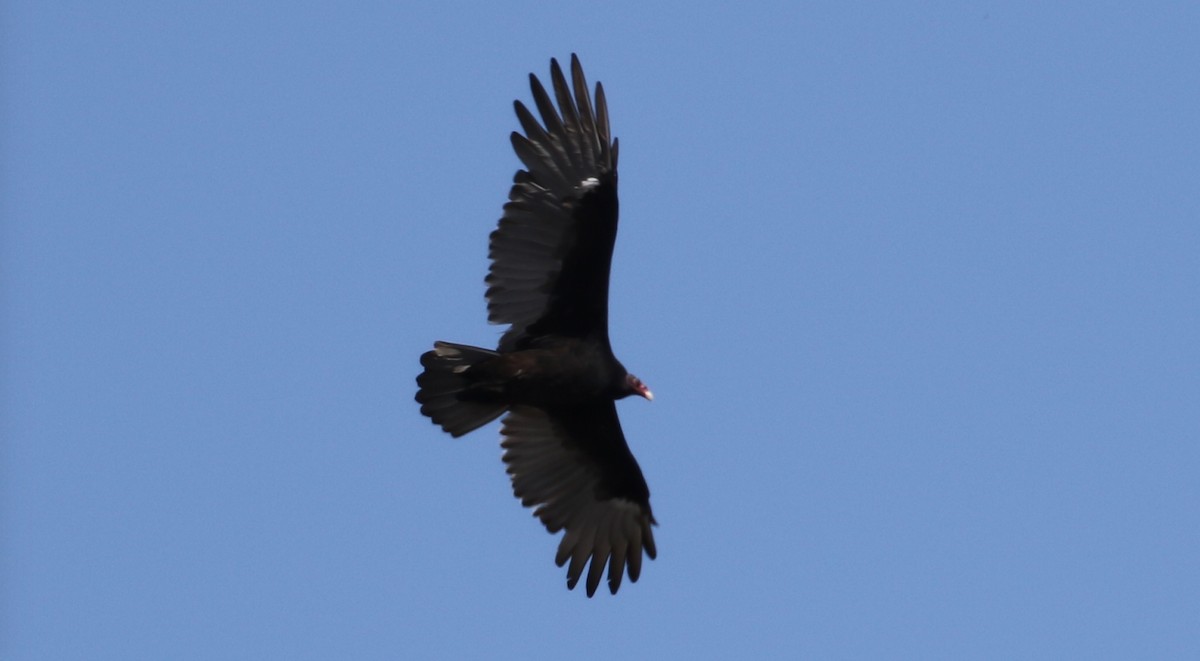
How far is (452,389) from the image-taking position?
11.1 metres

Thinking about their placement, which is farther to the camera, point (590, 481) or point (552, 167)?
point (590, 481)

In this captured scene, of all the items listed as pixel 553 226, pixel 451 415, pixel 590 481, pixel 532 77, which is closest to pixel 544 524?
pixel 590 481

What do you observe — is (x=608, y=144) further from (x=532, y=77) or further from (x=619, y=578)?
(x=619, y=578)

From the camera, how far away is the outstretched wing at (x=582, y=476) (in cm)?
1192

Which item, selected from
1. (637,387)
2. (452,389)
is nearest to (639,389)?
(637,387)

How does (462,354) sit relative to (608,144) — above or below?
below

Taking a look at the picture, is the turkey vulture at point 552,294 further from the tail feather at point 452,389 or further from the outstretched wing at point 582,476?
the outstretched wing at point 582,476

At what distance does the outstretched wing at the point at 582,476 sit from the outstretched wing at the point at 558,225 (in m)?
0.95

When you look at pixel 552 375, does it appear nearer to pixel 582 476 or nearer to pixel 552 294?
pixel 552 294

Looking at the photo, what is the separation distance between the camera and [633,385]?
11391 mm

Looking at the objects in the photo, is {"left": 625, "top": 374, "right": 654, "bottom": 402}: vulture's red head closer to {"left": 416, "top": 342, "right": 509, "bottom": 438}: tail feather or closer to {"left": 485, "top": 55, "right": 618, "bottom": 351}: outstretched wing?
{"left": 485, "top": 55, "right": 618, "bottom": 351}: outstretched wing

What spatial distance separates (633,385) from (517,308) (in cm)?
92

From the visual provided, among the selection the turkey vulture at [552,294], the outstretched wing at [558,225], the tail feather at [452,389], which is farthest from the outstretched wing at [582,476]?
the outstretched wing at [558,225]

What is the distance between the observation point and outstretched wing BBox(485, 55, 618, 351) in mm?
10891
